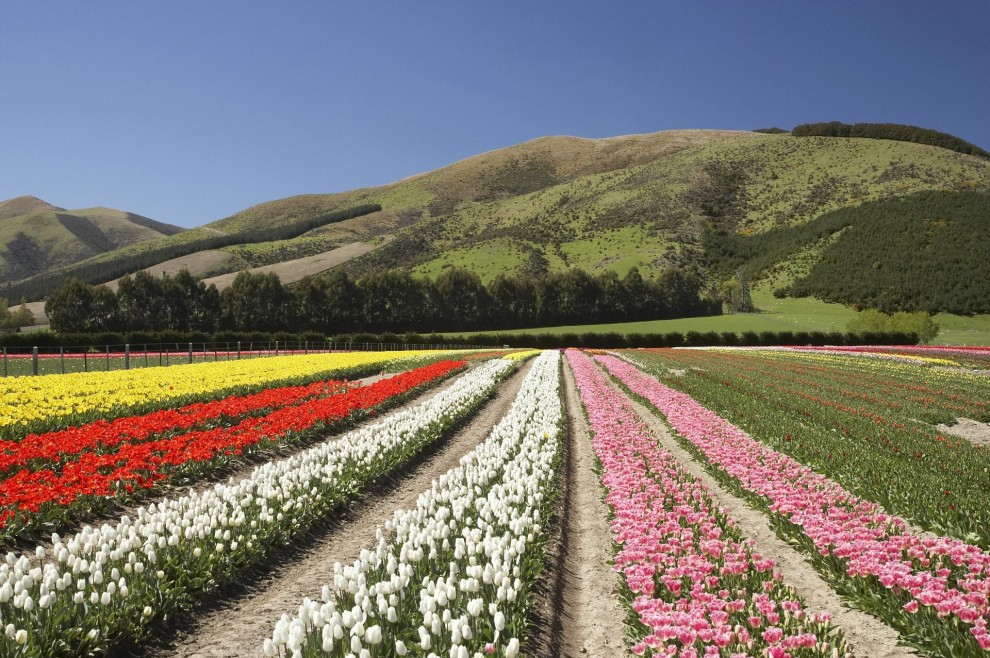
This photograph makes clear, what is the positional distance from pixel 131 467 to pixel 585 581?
789cm

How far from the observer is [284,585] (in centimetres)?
714

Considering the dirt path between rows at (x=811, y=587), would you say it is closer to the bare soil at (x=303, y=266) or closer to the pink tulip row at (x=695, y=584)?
the pink tulip row at (x=695, y=584)

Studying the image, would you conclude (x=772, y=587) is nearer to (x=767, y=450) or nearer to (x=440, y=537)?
(x=440, y=537)

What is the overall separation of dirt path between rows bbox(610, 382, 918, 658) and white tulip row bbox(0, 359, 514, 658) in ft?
21.8

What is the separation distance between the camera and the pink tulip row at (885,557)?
499cm

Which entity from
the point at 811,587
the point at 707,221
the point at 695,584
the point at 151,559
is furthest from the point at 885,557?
the point at 707,221

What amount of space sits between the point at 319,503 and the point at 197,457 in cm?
323

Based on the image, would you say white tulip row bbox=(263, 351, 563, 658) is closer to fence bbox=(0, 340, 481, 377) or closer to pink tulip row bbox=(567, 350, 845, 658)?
pink tulip row bbox=(567, 350, 845, 658)

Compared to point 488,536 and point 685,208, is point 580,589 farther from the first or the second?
point 685,208

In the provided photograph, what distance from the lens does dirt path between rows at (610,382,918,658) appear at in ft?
17.4

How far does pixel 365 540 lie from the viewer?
28.4ft

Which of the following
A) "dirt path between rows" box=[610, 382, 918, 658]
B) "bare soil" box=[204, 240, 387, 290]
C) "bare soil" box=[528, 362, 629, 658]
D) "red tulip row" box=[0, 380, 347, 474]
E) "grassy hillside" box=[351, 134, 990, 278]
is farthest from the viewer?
"bare soil" box=[204, 240, 387, 290]

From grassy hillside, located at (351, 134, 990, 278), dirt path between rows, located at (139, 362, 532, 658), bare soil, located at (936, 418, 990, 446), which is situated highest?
grassy hillside, located at (351, 134, 990, 278)

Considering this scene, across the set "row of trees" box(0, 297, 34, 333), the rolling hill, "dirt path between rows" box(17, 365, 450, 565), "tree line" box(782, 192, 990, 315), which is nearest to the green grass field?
"tree line" box(782, 192, 990, 315)
